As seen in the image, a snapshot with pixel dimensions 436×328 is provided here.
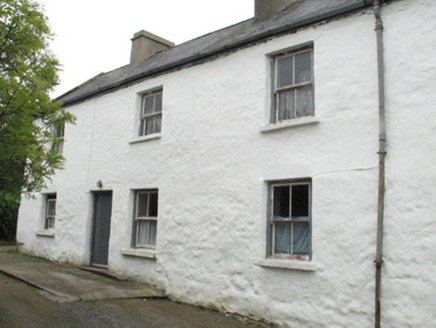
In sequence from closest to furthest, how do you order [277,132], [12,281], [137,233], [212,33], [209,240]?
[277,132]
[209,240]
[12,281]
[137,233]
[212,33]

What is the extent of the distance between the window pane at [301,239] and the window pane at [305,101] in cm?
209

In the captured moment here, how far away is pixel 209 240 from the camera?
8750 mm

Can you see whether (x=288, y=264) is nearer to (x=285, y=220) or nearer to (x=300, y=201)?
(x=285, y=220)

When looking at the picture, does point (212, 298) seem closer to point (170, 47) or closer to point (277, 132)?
point (277, 132)

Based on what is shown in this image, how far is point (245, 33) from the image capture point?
10.0 meters

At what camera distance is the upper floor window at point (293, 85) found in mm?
7957

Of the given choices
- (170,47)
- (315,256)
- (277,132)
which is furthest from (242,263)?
(170,47)

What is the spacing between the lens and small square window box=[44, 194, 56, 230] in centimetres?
1414

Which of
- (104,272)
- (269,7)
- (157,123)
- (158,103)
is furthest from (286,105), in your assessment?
(104,272)

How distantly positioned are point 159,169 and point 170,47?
20.9 feet

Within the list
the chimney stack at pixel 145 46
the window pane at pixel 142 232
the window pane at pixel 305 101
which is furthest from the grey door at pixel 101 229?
the window pane at pixel 305 101

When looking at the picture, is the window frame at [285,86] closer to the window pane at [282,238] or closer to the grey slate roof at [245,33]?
the grey slate roof at [245,33]

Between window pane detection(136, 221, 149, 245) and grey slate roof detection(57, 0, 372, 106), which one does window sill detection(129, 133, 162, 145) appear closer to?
grey slate roof detection(57, 0, 372, 106)

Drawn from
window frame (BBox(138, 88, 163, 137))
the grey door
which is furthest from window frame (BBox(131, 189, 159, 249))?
window frame (BBox(138, 88, 163, 137))
